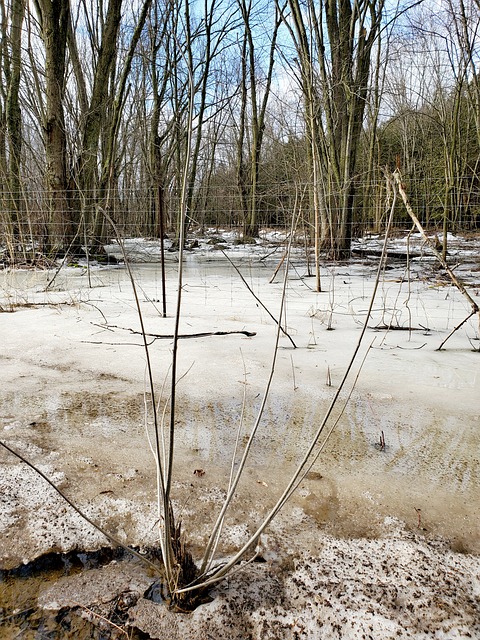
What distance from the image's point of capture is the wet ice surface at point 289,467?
2.58 ft

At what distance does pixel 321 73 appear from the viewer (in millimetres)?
6207

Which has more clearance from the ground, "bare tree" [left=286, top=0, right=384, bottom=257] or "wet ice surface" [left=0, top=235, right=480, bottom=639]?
"bare tree" [left=286, top=0, right=384, bottom=257]

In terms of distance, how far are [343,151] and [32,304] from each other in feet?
18.8

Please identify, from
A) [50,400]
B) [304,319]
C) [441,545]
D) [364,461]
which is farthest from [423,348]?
[50,400]

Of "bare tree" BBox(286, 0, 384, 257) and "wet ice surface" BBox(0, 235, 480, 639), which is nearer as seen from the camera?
"wet ice surface" BBox(0, 235, 480, 639)

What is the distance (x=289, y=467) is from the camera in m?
1.23

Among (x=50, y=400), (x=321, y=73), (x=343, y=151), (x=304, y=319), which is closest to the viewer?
(x=50, y=400)

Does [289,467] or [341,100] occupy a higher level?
[341,100]

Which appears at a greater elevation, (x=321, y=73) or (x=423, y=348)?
(x=321, y=73)

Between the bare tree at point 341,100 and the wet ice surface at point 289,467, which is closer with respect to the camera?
the wet ice surface at point 289,467

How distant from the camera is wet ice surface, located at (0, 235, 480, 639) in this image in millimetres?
786

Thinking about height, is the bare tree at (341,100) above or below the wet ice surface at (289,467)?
above

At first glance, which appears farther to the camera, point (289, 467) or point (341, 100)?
point (341, 100)

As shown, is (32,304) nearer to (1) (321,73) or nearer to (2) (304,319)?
(2) (304,319)
